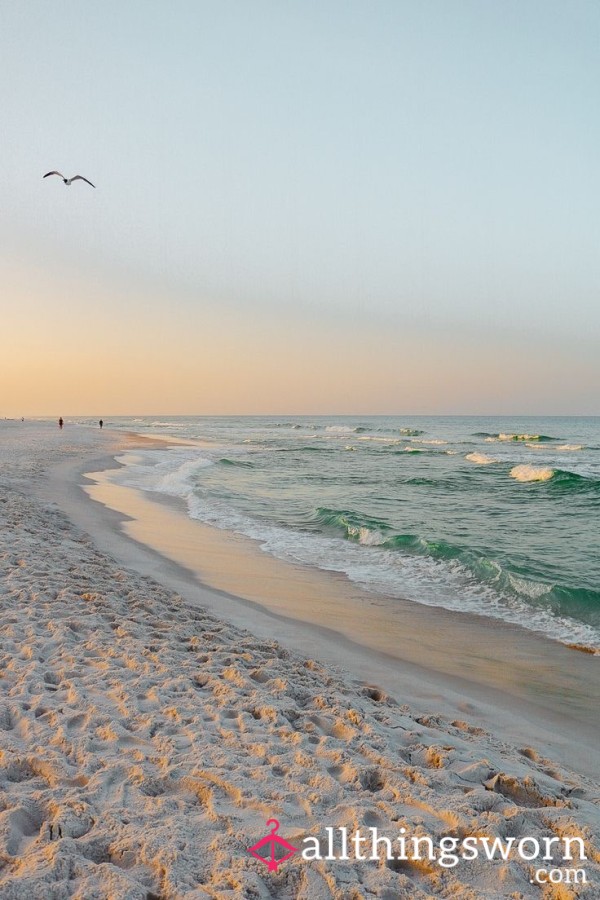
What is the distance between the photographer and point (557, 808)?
3545 mm

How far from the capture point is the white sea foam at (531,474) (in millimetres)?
26453

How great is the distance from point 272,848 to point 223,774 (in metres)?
0.67

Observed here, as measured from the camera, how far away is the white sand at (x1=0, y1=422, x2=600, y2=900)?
9.01 ft

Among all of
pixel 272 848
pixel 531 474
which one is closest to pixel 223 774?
pixel 272 848

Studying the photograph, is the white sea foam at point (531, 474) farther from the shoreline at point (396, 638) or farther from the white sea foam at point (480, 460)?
the shoreline at point (396, 638)

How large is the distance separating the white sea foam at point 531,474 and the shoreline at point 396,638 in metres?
18.6

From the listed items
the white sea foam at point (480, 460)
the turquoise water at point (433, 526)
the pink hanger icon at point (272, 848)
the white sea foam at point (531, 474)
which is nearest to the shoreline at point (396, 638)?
the turquoise water at point (433, 526)

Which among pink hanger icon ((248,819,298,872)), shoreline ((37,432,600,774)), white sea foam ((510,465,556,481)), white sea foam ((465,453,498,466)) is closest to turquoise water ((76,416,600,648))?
white sea foam ((510,465,556,481))

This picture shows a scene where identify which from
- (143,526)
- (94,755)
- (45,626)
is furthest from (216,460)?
(94,755)

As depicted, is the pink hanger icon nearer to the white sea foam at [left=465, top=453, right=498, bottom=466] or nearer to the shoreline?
the shoreline

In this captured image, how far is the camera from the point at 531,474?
27.4m

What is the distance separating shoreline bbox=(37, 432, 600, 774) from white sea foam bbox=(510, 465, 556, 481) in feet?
61.2

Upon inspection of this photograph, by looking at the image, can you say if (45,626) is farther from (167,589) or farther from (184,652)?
(167,589)

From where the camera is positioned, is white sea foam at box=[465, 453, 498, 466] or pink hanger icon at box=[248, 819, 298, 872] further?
white sea foam at box=[465, 453, 498, 466]
